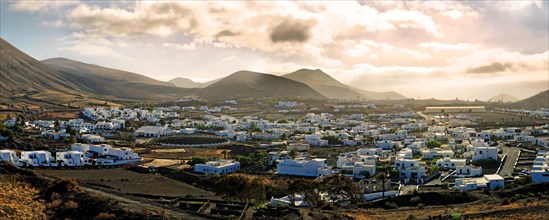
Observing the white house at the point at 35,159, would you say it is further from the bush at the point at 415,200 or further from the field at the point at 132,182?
the bush at the point at 415,200

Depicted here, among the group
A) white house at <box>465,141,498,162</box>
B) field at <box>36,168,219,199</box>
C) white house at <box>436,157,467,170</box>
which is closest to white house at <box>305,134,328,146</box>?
white house at <box>436,157,467,170</box>

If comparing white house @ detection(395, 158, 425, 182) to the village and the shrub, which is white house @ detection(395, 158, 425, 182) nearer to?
the village

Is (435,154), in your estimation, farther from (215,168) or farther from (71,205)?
(71,205)

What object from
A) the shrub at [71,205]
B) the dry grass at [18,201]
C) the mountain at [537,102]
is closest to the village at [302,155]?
the shrub at [71,205]

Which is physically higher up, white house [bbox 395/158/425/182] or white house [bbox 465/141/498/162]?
white house [bbox 465/141/498/162]

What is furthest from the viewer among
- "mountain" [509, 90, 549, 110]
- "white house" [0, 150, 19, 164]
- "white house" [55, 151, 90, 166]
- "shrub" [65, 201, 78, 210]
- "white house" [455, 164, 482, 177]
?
"mountain" [509, 90, 549, 110]

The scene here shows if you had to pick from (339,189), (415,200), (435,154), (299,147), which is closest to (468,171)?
(435,154)
